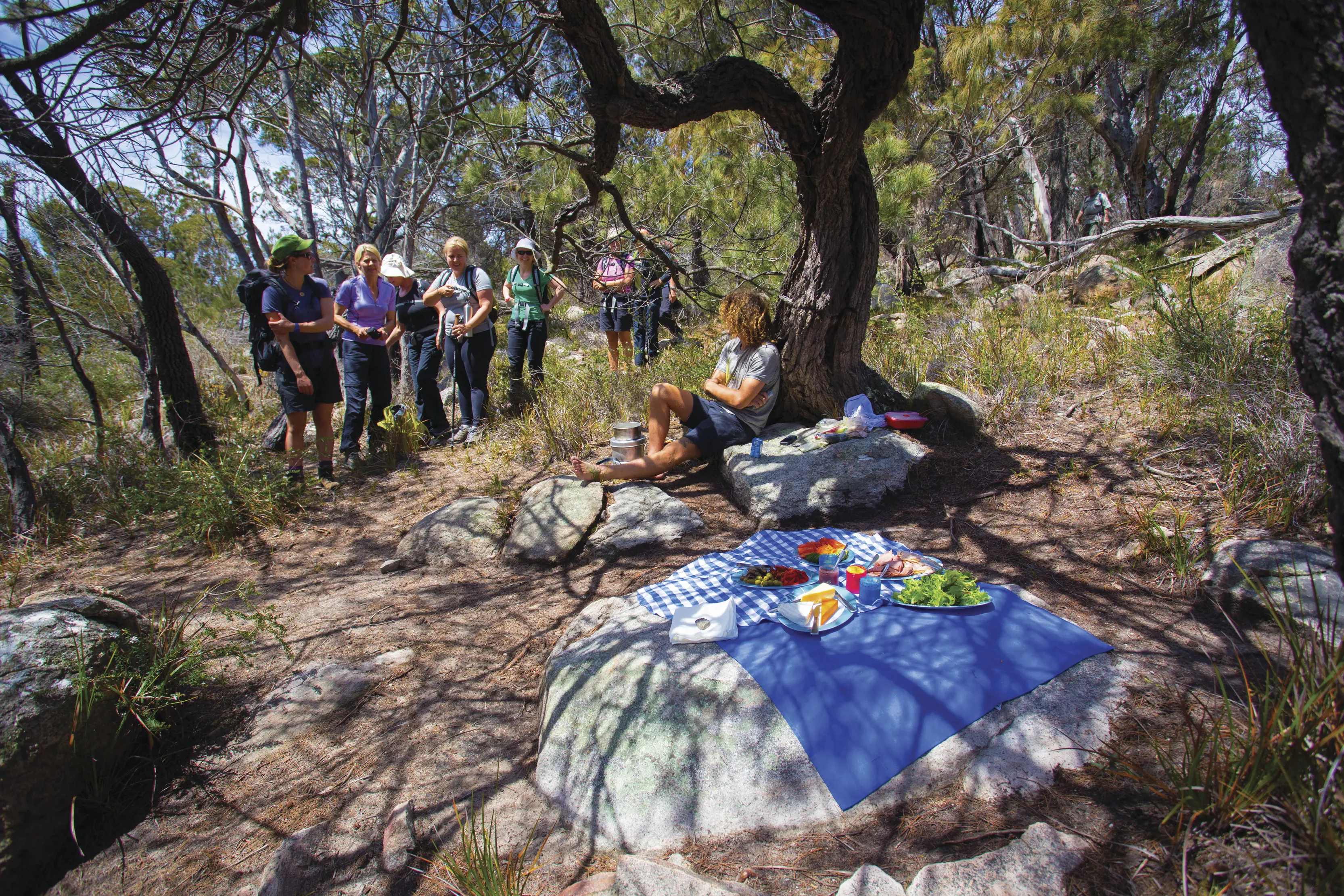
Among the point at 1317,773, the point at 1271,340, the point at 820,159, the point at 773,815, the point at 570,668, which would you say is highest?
the point at 820,159

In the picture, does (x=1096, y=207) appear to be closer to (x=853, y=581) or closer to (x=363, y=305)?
(x=853, y=581)

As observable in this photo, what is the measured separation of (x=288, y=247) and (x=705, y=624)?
3.82 m

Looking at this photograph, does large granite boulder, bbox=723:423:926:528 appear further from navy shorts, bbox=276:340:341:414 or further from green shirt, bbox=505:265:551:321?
navy shorts, bbox=276:340:341:414

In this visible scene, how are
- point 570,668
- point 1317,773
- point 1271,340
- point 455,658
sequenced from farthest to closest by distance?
point 1271,340 < point 455,658 < point 570,668 < point 1317,773

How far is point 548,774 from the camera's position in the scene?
1999mm

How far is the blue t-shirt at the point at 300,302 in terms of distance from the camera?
4.20 metres

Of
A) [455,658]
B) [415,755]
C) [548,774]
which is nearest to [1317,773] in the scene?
[548,774]

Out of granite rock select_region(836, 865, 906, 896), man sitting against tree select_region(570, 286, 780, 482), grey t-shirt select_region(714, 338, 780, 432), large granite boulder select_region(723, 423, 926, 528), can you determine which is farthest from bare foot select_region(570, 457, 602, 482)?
granite rock select_region(836, 865, 906, 896)

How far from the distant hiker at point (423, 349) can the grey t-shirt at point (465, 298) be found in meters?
0.23

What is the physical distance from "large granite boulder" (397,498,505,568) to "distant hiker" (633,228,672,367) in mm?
1742

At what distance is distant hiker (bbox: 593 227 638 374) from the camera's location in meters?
4.09

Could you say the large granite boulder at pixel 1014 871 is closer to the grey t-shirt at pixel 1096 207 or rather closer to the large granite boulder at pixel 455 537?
the large granite boulder at pixel 455 537

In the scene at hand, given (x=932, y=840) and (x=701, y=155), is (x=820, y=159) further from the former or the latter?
(x=932, y=840)

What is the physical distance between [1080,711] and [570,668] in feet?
5.51
